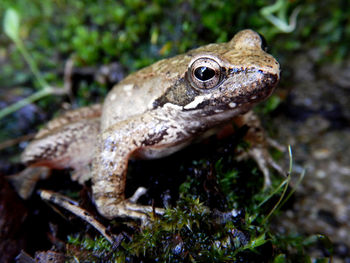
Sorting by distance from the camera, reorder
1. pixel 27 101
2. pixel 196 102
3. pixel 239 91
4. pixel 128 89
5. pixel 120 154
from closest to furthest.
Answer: pixel 239 91, pixel 196 102, pixel 120 154, pixel 128 89, pixel 27 101

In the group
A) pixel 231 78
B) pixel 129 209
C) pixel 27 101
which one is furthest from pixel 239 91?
pixel 27 101

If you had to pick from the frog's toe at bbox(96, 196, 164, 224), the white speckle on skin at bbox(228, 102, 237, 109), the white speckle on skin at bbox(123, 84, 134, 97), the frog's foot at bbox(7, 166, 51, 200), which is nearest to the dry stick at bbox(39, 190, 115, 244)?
the frog's toe at bbox(96, 196, 164, 224)

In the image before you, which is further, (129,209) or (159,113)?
(159,113)

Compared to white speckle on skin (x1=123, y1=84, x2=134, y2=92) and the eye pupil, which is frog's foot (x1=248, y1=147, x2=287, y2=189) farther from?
white speckle on skin (x1=123, y1=84, x2=134, y2=92)

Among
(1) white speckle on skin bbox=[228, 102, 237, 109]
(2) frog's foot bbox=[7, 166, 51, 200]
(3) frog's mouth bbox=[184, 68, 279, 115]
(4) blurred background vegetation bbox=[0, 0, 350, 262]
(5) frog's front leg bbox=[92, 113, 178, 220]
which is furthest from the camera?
(4) blurred background vegetation bbox=[0, 0, 350, 262]

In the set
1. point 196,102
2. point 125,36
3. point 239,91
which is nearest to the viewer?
point 239,91

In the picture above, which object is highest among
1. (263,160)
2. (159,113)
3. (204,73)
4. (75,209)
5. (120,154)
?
(204,73)

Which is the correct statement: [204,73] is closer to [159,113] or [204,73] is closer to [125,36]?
[159,113]
